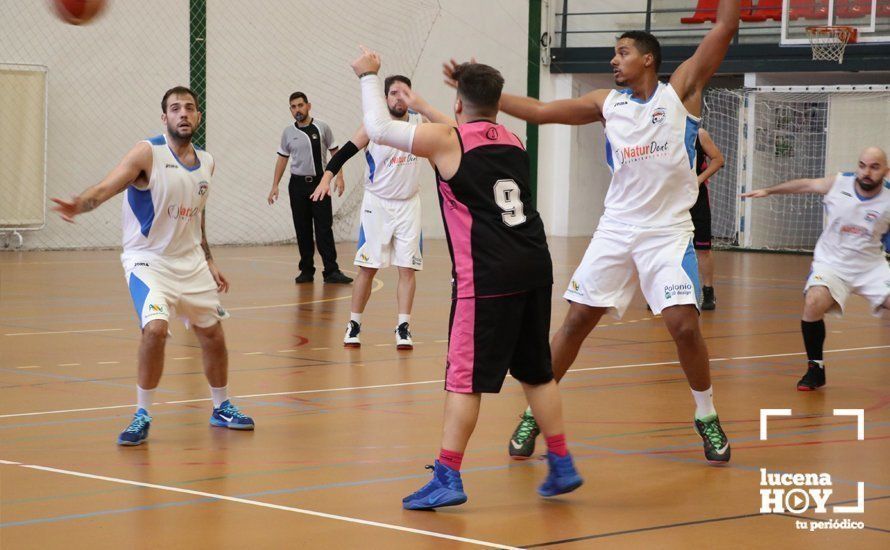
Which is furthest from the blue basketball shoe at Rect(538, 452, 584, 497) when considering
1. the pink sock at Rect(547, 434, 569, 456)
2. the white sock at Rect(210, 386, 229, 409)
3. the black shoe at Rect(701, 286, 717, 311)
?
the black shoe at Rect(701, 286, 717, 311)

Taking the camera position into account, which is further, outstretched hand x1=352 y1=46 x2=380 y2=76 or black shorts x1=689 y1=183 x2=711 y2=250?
black shorts x1=689 y1=183 x2=711 y2=250

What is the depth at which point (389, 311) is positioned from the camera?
12516mm

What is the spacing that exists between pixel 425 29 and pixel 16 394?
16.6 m

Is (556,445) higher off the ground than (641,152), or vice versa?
(641,152)

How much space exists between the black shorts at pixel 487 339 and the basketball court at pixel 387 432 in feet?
1.70

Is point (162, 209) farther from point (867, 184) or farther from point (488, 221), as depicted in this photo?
point (867, 184)

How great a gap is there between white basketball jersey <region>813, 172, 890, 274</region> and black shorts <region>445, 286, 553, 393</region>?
13.3ft

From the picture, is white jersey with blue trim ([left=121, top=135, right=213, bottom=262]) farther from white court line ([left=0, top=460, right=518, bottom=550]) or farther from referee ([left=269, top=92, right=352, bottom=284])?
referee ([left=269, top=92, right=352, bottom=284])

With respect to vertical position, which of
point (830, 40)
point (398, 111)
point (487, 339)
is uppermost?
point (830, 40)

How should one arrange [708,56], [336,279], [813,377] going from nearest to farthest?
[708,56] < [813,377] < [336,279]

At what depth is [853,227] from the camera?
8.58 metres

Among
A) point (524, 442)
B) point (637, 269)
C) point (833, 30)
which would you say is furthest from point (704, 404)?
point (833, 30)

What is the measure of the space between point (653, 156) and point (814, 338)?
293cm

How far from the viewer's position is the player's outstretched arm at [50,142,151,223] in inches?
236
